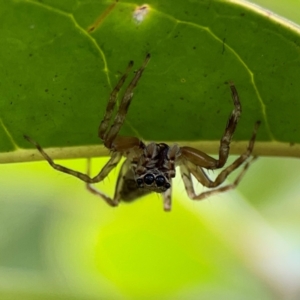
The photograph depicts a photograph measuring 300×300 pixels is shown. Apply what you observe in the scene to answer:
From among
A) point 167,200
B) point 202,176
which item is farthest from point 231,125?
point 167,200

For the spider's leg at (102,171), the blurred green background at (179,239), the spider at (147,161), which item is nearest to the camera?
the spider at (147,161)

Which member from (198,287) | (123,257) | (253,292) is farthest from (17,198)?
(253,292)

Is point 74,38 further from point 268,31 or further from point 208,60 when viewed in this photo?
point 268,31

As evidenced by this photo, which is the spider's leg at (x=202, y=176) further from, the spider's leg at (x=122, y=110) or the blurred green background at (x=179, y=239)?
the spider's leg at (x=122, y=110)

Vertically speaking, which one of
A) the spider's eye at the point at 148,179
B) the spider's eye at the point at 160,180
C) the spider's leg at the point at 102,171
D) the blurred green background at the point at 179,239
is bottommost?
the blurred green background at the point at 179,239

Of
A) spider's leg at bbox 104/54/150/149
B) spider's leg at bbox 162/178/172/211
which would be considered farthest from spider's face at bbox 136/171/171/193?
spider's leg at bbox 104/54/150/149

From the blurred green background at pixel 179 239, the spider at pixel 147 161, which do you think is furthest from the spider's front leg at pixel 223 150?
the blurred green background at pixel 179 239
